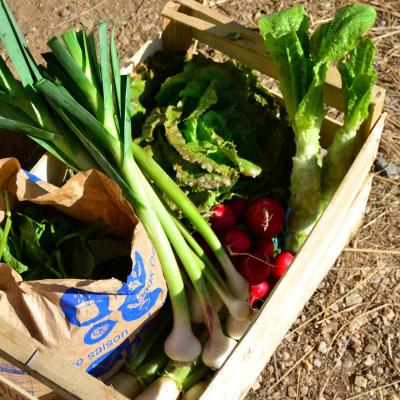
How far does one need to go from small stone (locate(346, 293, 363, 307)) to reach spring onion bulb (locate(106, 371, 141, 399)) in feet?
2.53

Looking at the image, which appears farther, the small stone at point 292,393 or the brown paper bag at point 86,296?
the small stone at point 292,393

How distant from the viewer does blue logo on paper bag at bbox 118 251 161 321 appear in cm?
145

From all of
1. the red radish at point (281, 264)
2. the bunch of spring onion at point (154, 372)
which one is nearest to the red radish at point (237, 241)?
the red radish at point (281, 264)

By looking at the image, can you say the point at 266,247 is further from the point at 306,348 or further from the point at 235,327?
the point at 306,348

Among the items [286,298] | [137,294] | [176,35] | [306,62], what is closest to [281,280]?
[286,298]

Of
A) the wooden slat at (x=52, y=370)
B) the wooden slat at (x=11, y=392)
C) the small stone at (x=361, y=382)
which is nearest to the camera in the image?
the wooden slat at (x=52, y=370)

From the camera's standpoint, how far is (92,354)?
1563 millimetres

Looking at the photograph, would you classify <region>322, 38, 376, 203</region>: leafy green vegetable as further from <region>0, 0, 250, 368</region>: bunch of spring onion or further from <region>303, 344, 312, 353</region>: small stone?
<region>303, 344, 312, 353</region>: small stone

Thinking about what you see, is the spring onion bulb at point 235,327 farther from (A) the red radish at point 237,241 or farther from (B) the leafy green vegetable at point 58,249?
(B) the leafy green vegetable at point 58,249

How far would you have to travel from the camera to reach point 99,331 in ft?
4.93

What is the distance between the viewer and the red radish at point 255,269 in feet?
5.82

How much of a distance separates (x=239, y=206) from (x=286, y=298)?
0.39 m

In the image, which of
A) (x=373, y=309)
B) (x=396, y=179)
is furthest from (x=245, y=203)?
(x=396, y=179)

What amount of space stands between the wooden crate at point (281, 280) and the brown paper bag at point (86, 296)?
138 mm
